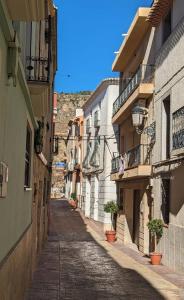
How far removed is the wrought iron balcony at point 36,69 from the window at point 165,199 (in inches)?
249

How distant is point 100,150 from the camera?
2755cm

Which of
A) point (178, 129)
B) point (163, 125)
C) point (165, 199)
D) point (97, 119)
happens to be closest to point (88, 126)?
point (97, 119)

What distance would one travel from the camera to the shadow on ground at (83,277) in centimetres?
984

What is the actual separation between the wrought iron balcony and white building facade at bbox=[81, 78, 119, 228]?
51.5ft

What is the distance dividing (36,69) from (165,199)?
6868 millimetres

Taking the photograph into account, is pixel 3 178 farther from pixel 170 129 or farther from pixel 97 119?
pixel 97 119

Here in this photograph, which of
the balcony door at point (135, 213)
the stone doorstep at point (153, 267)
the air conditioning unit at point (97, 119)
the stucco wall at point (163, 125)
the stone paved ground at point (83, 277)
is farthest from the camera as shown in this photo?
the air conditioning unit at point (97, 119)

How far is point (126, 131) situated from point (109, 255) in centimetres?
709

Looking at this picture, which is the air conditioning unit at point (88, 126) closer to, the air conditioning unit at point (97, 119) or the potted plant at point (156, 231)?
the air conditioning unit at point (97, 119)

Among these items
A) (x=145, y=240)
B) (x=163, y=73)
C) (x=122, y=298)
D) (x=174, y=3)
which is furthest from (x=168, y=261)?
(x=174, y=3)

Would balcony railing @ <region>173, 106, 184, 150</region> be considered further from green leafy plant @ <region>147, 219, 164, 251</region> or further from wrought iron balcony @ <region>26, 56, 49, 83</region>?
wrought iron balcony @ <region>26, 56, 49, 83</region>

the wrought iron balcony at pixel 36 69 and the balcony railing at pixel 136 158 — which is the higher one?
the wrought iron balcony at pixel 36 69

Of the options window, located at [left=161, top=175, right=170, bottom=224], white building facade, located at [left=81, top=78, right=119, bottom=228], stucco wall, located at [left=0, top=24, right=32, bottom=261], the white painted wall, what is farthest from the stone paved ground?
white building facade, located at [left=81, top=78, right=119, bottom=228]


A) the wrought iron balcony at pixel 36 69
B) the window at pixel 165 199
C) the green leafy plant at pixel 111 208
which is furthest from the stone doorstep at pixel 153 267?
the wrought iron balcony at pixel 36 69
